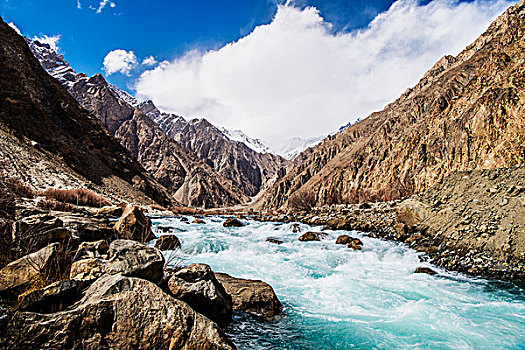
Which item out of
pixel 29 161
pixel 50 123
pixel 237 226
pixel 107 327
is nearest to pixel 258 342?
pixel 107 327

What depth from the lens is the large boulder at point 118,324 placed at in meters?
2.55

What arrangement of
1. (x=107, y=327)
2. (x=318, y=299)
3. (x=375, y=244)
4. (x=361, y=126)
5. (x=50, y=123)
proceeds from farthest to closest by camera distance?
(x=361, y=126) → (x=50, y=123) → (x=375, y=244) → (x=318, y=299) → (x=107, y=327)

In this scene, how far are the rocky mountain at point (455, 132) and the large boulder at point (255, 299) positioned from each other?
30605 mm

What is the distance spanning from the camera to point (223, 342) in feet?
10.7

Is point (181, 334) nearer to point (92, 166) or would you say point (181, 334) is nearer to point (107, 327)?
point (107, 327)

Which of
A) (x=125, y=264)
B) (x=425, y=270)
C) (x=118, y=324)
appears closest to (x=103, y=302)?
(x=118, y=324)

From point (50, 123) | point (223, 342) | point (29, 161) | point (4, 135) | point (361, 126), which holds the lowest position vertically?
point (223, 342)

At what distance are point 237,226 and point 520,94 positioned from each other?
33291 millimetres

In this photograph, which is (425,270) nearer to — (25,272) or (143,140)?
(25,272)

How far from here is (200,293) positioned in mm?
5027

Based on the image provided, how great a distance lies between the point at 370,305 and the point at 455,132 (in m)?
36.2

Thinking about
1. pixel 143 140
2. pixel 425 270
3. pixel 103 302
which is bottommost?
pixel 425 270

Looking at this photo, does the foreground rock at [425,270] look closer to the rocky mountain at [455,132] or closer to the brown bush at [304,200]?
the rocky mountain at [455,132]

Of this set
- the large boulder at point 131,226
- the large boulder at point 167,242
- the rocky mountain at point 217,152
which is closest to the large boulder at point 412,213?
the large boulder at point 167,242
